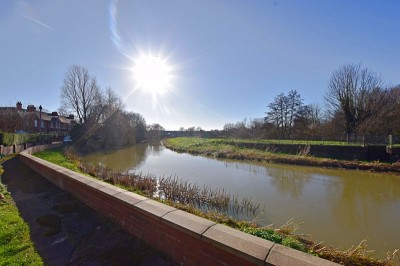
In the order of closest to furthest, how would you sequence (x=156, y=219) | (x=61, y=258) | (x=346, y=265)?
(x=156, y=219) → (x=61, y=258) → (x=346, y=265)

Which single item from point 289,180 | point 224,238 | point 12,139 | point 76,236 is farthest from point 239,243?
point 12,139

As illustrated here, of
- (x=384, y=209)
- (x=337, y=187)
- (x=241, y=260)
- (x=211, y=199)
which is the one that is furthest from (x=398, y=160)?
(x=241, y=260)

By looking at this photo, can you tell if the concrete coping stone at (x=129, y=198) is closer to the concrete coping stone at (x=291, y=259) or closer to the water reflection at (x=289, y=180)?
the concrete coping stone at (x=291, y=259)

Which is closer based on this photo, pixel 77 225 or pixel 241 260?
pixel 241 260

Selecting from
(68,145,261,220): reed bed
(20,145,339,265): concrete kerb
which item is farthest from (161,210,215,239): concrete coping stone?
(68,145,261,220): reed bed

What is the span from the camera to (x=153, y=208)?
3.29 metres

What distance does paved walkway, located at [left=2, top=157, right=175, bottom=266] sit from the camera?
3.19 m

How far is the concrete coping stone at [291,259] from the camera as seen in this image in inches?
77.4

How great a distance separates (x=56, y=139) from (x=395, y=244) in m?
40.5

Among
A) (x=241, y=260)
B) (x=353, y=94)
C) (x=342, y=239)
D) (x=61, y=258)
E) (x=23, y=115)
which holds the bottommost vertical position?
(x=342, y=239)

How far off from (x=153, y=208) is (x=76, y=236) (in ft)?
5.61

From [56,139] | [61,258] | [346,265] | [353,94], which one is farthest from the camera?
[56,139]

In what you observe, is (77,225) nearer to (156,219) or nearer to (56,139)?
(156,219)

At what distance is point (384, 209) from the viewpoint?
8250 millimetres
